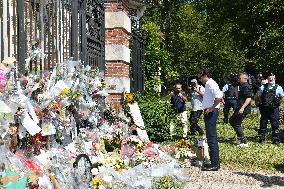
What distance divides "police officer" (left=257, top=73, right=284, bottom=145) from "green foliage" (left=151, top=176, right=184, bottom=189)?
682 cm

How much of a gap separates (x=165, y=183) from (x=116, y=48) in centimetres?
468

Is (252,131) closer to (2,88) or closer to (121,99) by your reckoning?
(121,99)

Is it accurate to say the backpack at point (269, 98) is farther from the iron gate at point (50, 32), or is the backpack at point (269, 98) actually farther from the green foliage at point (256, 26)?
the green foliage at point (256, 26)

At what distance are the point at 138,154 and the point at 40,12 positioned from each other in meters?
2.32

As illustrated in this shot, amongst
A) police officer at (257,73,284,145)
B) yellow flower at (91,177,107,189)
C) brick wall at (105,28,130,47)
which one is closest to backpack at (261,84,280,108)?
police officer at (257,73,284,145)

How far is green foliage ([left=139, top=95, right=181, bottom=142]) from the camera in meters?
12.9

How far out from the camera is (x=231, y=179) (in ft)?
28.3

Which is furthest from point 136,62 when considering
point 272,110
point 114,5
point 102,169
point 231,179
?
point 102,169

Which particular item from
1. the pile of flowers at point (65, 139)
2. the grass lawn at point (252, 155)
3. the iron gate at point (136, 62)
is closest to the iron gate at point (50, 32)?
the pile of flowers at point (65, 139)

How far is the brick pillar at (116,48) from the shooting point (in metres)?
10.2

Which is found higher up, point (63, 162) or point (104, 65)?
point (104, 65)

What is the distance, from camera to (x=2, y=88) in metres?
4.56

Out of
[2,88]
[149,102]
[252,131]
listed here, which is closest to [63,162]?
[2,88]

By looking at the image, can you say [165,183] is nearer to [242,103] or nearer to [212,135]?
[212,135]
